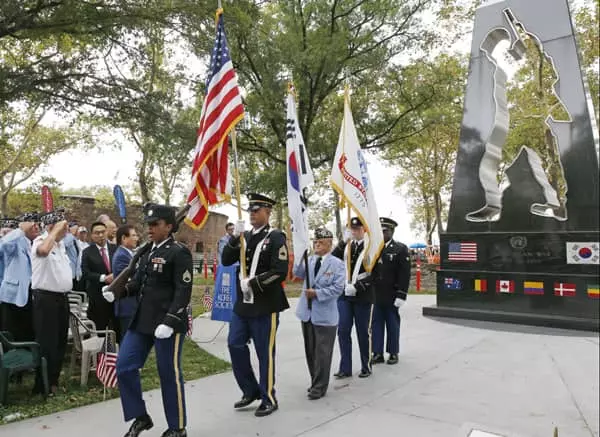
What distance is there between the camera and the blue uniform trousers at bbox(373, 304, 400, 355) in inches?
257

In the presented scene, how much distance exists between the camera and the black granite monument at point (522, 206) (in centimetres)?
830

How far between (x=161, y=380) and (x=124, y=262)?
222 centimetres

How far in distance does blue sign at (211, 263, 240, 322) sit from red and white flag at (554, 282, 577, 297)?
538 centimetres

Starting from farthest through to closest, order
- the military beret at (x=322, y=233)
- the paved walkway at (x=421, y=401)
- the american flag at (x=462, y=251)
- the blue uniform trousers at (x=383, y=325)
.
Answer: the american flag at (x=462, y=251), the blue uniform trousers at (x=383, y=325), the military beret at (x=322, y=233), the paved walkway at (x=421, y=401)

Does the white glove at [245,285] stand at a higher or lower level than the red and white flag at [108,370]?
higher

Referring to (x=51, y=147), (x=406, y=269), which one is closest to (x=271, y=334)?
(x=406, y=269)

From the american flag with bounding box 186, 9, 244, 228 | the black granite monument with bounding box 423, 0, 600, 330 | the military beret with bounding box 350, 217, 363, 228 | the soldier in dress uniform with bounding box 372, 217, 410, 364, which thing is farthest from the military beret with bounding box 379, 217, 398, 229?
the black granite monument with bounding box 423, 0, 600, 330

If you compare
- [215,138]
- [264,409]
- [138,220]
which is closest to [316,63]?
[215,138]

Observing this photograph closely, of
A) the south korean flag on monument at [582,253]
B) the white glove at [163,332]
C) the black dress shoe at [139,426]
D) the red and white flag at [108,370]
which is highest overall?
the south korean flag on monument at [582,253]

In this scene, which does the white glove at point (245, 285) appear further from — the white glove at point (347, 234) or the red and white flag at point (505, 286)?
the red and white flag at point (505, 286)

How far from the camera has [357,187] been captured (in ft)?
19.6

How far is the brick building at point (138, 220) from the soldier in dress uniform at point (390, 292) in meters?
14.4

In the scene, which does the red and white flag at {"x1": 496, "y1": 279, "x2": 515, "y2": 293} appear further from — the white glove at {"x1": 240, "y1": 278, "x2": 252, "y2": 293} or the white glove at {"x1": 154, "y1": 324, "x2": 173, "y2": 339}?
the white glove at {"x1": 154, "y1": 324, "x2": 173, "y2": 339}

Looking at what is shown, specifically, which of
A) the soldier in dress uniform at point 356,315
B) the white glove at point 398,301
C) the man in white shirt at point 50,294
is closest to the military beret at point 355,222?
the soldier in dress uniform at point 356,315
